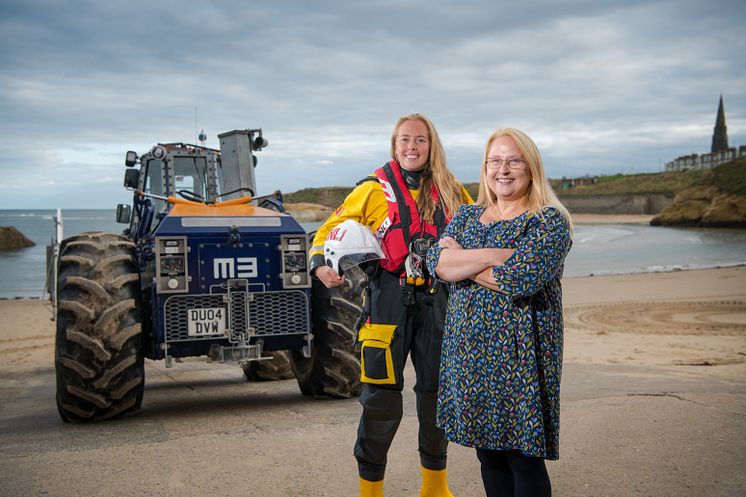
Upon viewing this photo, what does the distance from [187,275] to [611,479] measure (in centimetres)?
345

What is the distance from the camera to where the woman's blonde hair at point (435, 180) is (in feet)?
13.1

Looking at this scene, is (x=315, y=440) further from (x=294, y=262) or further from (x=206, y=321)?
(x=294, y=262)

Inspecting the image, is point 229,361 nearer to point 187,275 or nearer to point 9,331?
point 187,275

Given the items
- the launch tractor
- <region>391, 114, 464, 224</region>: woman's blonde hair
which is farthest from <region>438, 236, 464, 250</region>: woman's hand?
the launch tractor

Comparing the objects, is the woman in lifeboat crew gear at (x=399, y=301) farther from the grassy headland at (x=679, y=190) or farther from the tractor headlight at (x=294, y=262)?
the grassy headland at (x=679, y=190)

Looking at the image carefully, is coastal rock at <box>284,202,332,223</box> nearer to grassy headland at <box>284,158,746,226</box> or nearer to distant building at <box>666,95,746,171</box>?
grassy headland at <box>284,158,746,226</box>

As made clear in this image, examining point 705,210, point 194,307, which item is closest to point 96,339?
point 194,307

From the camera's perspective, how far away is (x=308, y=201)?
85312 millimetres

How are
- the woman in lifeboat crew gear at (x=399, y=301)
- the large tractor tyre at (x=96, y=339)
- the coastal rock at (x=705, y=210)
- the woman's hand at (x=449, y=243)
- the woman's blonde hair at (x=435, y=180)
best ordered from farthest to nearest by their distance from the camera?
the coastal rock at (x=705, y=210)
the large tractor tyre at (x=96, y=339)
the woman's blonde hair at (x=435, y=180)
the woman in lifeboat crew gear at (x=399, y=301)
the woman's hand at (x=449, y=243)

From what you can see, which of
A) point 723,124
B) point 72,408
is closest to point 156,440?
point 72,408

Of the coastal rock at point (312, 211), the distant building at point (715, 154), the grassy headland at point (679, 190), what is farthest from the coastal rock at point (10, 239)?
the distant building at point (715, 154)

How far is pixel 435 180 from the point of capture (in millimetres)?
4031

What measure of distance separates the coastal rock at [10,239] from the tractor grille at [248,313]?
40071 millimetres

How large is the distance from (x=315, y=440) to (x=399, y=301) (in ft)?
5.81
